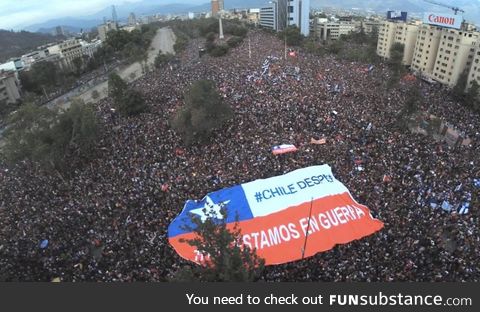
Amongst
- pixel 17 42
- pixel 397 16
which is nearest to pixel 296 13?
pixel 397 16

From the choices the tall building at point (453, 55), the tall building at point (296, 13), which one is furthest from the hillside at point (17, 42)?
the tall building at point (453, 55)

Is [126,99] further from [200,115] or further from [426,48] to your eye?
[426,48]

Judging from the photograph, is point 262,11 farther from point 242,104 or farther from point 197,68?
point 242,104

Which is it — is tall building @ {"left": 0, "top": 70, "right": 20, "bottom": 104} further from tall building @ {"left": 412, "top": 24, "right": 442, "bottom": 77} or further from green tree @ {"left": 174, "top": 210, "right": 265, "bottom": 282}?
tall building @ {"left": 412, "top": 24, "right": 442, "bottom": 77}

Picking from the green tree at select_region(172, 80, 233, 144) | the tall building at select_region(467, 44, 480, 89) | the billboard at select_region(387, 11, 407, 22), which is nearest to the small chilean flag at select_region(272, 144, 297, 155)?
the green tree at select_region(172, 80, 233, 144)

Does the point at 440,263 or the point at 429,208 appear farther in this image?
the point at 429,208

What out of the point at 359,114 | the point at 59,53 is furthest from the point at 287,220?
the point at 59,53
